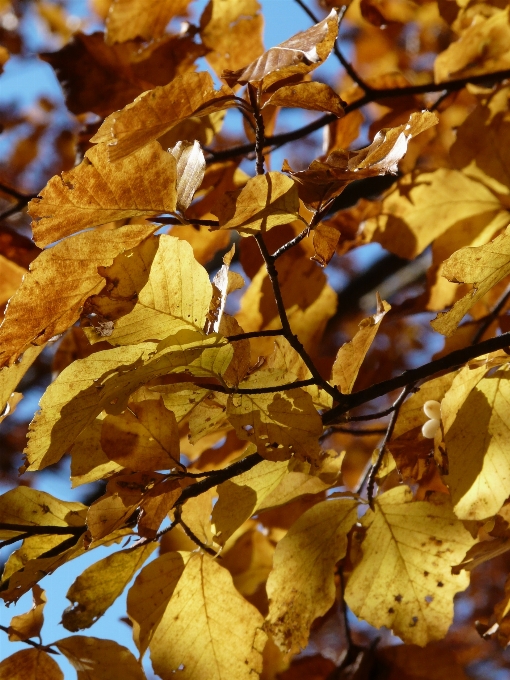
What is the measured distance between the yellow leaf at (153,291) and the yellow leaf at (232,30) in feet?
2.15

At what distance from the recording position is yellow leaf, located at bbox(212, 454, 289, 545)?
639 millimetres

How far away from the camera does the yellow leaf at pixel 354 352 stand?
597 millimetres

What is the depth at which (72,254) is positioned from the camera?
21.2 inches

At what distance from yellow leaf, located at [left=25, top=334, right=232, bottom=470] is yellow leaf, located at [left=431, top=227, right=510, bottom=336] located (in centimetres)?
18

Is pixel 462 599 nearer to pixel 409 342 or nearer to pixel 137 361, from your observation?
pixel 409 342

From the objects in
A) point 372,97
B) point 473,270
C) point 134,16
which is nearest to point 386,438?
point 473,270

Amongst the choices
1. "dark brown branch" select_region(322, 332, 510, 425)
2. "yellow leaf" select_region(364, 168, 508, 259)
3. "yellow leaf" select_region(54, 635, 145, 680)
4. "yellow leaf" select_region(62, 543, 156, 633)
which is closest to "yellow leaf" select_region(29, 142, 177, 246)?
"dark brown branch" select_region(322, 332, 510, 425)

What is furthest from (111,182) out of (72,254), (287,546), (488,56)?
(488,56)

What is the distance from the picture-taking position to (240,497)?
0.64 metres

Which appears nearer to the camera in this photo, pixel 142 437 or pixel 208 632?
pixel 142 437

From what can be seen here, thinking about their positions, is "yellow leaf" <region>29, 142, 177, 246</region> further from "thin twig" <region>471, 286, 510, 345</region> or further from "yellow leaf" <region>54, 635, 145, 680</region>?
"thin twig" <region>471, 286, 510, 345</region>

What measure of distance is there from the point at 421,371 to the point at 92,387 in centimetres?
27

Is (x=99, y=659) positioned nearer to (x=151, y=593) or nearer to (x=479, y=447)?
(x=151, y=593)

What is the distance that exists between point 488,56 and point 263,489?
2.66 feet
